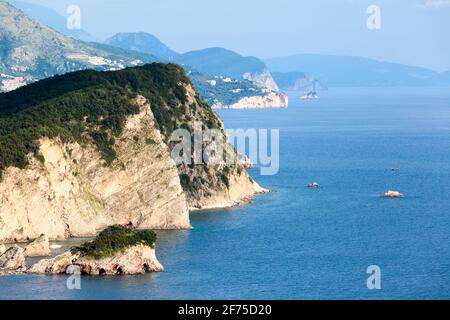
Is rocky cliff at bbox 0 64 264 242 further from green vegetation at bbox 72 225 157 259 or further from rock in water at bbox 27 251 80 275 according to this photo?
green vegetation at bbox 72 225 157 259

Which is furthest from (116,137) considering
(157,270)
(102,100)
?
(157,270)

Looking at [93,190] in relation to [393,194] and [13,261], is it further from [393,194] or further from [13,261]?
[393,194]

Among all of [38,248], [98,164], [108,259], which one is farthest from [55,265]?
[98,164]

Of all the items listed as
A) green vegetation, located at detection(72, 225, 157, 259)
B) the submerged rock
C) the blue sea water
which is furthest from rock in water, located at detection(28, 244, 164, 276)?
the submerged rock

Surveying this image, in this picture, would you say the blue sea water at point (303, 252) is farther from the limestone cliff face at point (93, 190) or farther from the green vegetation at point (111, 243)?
the limestone cliff face at point (93, 190)

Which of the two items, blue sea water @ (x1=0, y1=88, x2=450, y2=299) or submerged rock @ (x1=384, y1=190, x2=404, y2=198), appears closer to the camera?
blue sea water @ (x1=0, y1=88, x2=450, y2=299)

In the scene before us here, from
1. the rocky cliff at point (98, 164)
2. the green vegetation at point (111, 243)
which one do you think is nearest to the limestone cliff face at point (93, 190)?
the rocky cliff at point (98, 164)

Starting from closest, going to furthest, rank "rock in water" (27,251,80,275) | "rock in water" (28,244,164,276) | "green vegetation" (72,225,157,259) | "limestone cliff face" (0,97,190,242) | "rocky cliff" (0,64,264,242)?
"rock in water" (27,251,80,275)
"rock in water" (28,244,164,276)
"green vegetation" (72,225,157,259)
"limestone cliff face" (0,97,190,242)
"rocky cliff" (0,64,264,242)
